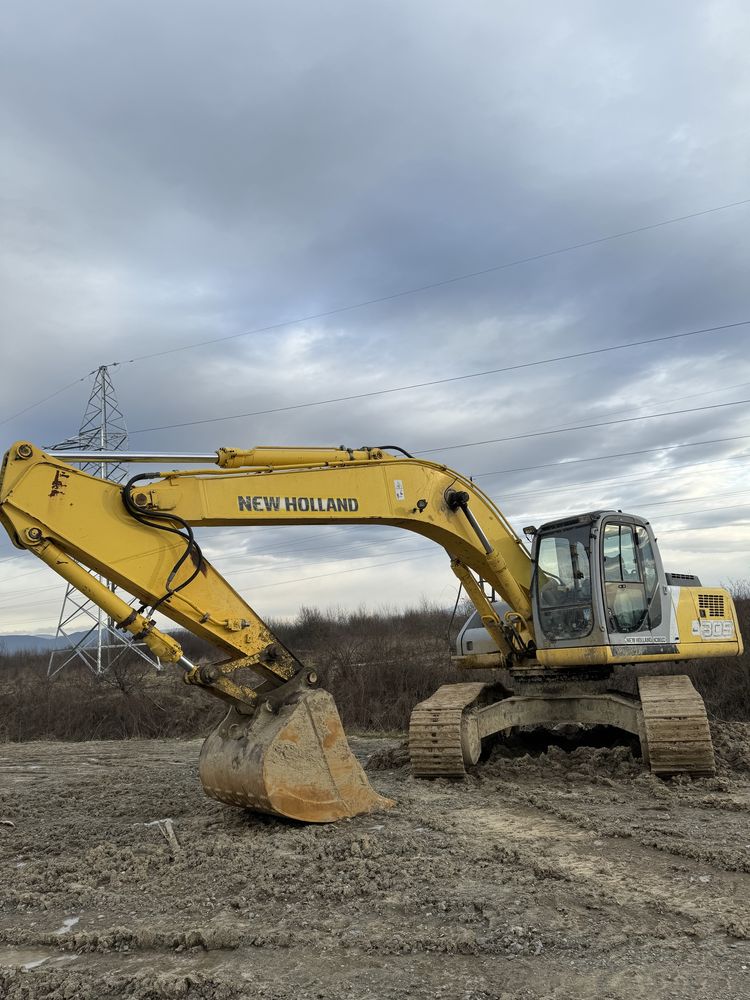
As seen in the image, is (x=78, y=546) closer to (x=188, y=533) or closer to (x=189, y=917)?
(x=188, y=533)

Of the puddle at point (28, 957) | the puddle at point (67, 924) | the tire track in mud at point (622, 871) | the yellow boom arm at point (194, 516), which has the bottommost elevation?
the tire track in mud at point (622, 871)

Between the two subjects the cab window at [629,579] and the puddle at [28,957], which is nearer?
the puddle at [28,957]

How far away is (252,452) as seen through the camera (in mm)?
7113

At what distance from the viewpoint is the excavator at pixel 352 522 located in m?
6.21

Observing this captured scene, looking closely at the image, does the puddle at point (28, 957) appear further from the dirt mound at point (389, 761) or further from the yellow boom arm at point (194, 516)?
the dirt mound at point (389, 761)

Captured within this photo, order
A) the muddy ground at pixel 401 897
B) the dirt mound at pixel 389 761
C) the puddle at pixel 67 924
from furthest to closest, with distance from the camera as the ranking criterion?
the dirt mound at pixel 389 761, the puddle at pixel 67 924, the muddy ground at pixel 401 897

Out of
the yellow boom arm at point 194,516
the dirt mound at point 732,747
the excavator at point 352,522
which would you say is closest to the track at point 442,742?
the excavator at point 352,522

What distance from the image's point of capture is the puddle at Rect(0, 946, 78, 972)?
423 cm

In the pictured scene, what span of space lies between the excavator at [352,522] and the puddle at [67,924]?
5.32 ft

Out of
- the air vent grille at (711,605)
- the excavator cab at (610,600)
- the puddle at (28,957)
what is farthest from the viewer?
the air vent grille at (711,605)

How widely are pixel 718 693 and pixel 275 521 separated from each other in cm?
1141

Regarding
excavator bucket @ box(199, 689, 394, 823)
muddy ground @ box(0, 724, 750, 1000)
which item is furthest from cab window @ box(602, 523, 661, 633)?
excavator bucket @ box(199, 689, 394, 823)

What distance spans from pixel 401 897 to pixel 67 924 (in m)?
1.90

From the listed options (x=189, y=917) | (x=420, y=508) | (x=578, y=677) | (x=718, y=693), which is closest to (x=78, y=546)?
(x=189, y=917)
